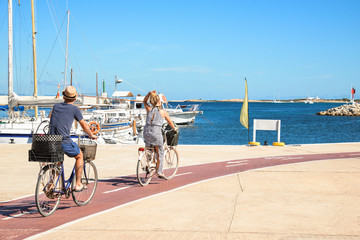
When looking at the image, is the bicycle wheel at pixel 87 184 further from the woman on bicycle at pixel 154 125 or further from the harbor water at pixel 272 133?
the harbor water at pixel 272 133

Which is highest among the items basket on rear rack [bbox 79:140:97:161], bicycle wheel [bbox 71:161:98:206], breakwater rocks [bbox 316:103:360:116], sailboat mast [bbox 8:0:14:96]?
sailboat mast [bbox 8:0:14:96]

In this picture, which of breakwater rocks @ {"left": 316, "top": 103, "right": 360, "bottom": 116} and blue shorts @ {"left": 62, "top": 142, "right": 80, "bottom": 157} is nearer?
blue shorts @ {"left": 62, "top": 142, "right": 80, "bottom": 157}

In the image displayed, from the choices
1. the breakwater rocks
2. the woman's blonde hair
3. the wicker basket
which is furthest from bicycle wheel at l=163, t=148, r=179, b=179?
the breakwater rocks

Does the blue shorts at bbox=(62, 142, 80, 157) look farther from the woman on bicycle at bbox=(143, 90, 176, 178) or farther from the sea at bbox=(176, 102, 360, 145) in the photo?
the sea at bbox=(176, 102, 360, 145)

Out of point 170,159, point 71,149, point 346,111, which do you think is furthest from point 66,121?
point 346,111

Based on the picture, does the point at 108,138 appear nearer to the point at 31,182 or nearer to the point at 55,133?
the point at 31,182

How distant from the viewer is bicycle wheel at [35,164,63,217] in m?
5.40

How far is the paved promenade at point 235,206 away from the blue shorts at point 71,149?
0.85 meters

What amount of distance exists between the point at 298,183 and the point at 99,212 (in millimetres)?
4102

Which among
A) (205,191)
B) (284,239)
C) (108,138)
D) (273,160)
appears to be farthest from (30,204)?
(108,138)

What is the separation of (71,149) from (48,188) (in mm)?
597

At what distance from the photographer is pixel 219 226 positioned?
16.6ft

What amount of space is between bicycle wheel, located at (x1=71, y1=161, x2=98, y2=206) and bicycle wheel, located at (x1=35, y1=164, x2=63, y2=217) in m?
0.46

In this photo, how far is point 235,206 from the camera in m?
6.11
